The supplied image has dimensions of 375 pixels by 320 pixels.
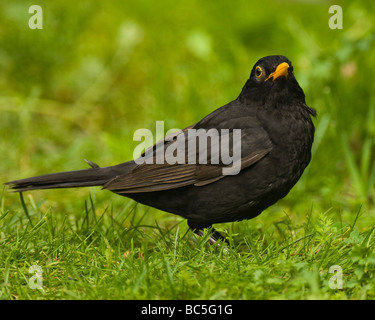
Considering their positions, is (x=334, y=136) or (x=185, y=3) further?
(x=185, y=3)

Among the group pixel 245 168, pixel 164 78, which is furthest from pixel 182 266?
pixel 164 78

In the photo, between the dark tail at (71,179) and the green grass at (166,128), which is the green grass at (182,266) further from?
the dark tail at (71,179)

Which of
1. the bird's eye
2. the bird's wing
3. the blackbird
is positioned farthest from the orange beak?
the bird's wing

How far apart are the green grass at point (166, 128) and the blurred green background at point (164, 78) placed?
0.7 inches

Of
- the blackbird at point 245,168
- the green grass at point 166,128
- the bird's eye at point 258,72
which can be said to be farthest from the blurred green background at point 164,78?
the bird's eye at point 258,72

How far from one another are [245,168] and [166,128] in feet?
7.52

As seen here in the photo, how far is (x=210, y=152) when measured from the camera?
393 cm

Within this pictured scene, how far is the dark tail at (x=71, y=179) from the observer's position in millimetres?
4105

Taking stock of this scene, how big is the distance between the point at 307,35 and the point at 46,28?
2854 mm

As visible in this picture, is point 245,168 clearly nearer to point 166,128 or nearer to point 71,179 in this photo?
point 71,179

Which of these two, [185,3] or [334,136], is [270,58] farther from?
[185,3]

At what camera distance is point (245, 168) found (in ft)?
12.2

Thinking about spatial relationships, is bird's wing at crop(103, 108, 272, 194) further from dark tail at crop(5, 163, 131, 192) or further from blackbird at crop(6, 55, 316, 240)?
dark tail at crop(5, 163, 131, 192)

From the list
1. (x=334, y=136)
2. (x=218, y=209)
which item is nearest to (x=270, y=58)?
(x=218, y=209)
